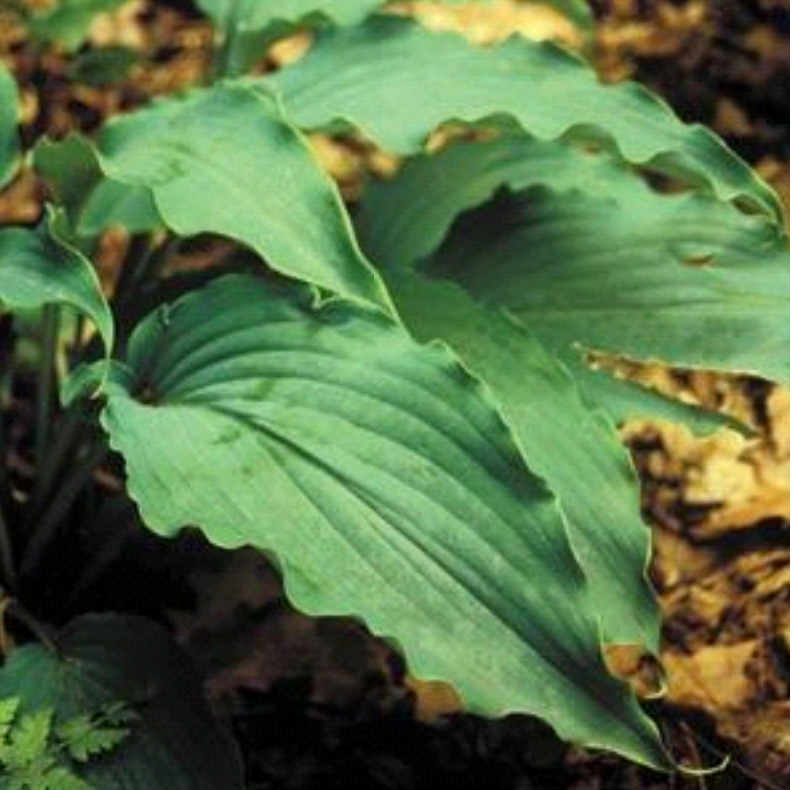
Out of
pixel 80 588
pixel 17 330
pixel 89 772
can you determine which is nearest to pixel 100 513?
pixel 80 588

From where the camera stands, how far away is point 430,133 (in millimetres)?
1854

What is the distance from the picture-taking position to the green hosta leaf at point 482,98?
72.6 inches

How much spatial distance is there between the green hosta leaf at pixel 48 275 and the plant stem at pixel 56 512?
345 millimetres

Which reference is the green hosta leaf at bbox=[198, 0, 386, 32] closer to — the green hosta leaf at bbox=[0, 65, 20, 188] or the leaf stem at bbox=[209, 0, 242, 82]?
the leaf stem at bbox=[209, 0, 242, 82]

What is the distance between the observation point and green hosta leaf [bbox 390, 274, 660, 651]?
1692 mm

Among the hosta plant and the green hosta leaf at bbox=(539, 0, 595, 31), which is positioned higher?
the green hosta leaf at bbox=(539, 0, 595, 31)

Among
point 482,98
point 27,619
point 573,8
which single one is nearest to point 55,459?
point 27,619

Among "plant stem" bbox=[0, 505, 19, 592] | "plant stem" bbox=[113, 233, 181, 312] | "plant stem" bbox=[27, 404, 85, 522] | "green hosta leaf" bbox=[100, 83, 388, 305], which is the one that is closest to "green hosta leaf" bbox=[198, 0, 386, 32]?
"green hosta leaf" bbox=[100, 83, 388, 305]

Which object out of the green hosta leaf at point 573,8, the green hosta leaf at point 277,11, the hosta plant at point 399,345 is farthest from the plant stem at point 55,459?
the green hosta leaf at point 573,8

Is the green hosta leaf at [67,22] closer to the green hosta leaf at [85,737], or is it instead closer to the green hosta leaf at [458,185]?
the green hosta leaf at [458,185]

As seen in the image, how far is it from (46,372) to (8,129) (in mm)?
382

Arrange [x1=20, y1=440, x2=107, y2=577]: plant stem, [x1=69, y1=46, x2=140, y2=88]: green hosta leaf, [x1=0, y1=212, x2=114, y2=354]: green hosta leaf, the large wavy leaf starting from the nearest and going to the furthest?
the large wavy leaf, [x1=0, y1=212, x2=114, y2=354]: green hosta leaf, [x1=20, y1=440, x2=107, y2=577]: plant stem, [x1=69, y1=46, x2=140, y2=88]: green hosta leaf

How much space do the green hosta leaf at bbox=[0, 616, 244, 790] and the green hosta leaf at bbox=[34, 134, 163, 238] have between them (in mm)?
596

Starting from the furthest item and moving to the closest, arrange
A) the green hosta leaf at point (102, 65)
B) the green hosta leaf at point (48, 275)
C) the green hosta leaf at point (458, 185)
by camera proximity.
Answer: the green hosta leaf at point (102, 65)
the green hosta leaf at point (458, 185)
the green hosta leaf at point (48, 275)
